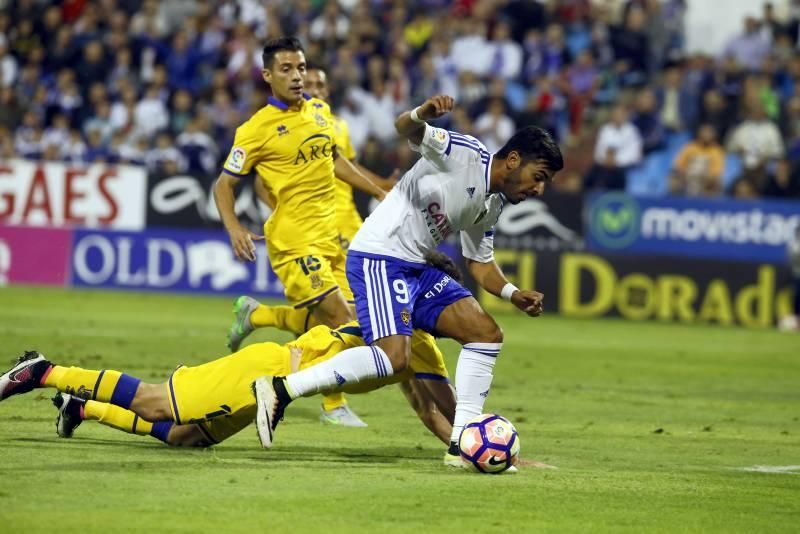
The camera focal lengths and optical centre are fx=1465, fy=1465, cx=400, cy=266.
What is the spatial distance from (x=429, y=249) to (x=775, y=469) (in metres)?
2.51

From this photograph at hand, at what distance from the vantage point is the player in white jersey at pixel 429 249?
8094mm

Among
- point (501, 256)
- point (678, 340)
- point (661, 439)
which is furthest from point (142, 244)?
point (661, 439)

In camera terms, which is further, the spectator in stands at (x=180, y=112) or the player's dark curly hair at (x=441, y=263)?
the spectator in stands at (x=180, y=112)

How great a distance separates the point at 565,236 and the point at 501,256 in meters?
1.17

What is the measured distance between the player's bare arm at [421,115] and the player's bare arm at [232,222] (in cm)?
164

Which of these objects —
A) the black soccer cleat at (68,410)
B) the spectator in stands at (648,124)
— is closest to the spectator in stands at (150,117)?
the spectator in stands at (648,124)

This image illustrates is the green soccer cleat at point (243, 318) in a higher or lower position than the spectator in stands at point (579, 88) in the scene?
lower

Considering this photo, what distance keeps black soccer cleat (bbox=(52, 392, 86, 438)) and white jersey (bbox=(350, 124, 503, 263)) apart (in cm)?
183

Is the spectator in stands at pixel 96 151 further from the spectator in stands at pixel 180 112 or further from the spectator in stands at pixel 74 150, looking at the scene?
the spectator in stands at pixel 180 112

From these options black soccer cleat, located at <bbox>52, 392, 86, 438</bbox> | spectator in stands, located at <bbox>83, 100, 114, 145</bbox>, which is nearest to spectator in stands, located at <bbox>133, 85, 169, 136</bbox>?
spectator in stands, located at <bbox>83, 100, 114, 145</bbox>

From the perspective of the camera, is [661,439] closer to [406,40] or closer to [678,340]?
[678,340]

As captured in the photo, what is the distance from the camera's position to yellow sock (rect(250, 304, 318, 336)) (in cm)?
1091

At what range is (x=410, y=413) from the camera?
Result: 11234 millimetres

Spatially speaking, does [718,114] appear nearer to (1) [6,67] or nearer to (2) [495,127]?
(2) [495,127]
